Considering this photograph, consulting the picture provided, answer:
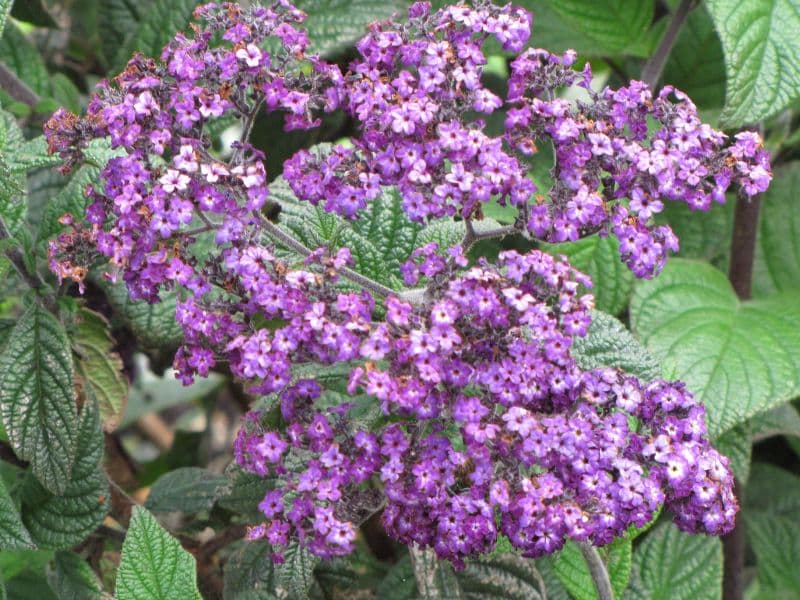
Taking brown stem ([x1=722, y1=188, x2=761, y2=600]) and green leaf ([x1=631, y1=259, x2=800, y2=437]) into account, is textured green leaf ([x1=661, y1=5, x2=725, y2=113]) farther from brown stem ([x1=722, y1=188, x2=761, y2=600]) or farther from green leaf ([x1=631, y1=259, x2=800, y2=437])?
green leaf ([x1=631, y1=259, x2=800, y2=437])

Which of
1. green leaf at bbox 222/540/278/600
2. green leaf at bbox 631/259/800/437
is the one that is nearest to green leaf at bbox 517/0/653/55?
green leaf at bbox 631/259/800/437

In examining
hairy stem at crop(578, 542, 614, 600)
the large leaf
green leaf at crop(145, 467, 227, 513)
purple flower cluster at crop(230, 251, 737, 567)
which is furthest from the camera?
green leaf at crop(145, 467, 227, 513)

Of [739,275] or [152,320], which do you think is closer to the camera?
[152,320]

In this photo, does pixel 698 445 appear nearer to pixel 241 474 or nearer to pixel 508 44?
pixel 508 44

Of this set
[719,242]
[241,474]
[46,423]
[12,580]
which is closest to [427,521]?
[241,474]

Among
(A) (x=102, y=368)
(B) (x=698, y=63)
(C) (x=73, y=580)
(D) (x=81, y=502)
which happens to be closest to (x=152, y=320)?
(A) (x=102, y=368)

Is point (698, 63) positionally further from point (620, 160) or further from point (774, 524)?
point (620, 160)
